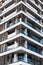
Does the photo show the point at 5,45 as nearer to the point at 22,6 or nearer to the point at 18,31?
the point at 18,31

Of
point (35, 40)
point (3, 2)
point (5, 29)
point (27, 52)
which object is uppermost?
point (3, 2)

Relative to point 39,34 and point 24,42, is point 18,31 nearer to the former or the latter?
point 24,42

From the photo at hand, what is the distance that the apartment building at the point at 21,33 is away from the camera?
36.1 m

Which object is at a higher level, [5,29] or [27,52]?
[5,29]

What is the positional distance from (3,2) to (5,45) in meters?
13.9

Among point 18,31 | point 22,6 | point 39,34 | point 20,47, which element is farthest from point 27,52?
point 22,6

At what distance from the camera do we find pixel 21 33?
36.2 metres

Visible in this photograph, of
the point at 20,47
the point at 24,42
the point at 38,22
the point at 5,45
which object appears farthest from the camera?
the point at 38,22

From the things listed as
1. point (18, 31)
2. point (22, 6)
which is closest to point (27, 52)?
point (18, 31)

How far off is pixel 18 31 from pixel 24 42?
2408 mm

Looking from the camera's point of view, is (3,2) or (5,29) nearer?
(5,29)

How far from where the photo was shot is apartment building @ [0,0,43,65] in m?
36.1

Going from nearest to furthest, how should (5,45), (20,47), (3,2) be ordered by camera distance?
1. (20,47)
2. (5,45)
3. (3,2)

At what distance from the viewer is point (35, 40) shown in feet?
132
